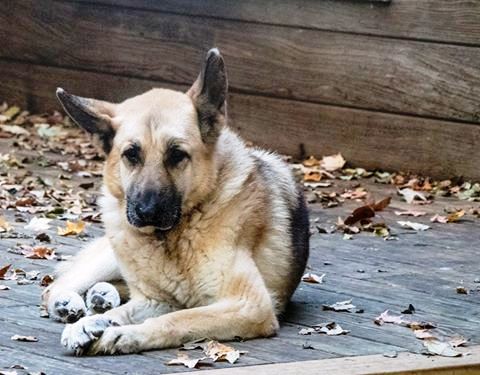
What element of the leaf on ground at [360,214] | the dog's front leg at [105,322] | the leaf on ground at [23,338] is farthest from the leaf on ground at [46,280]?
the leaf on ground at [360,214]

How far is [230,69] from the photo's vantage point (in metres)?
9.60

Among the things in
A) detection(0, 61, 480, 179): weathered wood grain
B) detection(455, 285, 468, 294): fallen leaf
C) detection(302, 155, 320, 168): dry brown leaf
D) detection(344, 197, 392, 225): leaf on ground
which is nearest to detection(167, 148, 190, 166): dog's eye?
detection(455, 285, 468, 294): fallen leaf

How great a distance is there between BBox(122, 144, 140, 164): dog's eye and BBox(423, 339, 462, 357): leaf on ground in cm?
131

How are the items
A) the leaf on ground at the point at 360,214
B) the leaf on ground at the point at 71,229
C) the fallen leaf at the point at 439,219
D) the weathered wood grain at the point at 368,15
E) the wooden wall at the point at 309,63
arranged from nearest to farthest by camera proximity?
the leaf on ground at the point at 71,229 < the leaf on ground at the point at 360,214 < the fallen leaf at the point at 439,219 < the weathered wood grain at the point at 368,15 < the wooden wall at the point at 309,63

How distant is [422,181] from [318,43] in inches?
51.7

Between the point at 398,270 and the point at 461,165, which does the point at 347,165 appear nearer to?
the point at 461,165

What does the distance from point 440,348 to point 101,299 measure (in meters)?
1.41

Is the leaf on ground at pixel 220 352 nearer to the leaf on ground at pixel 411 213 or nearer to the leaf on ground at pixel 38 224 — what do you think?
the leaf on ground at pixel 38 224

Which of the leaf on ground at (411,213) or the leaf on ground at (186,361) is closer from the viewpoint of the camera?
the leaf on ground at (186,361)

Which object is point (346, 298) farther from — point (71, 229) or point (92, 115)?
point (71, 229)

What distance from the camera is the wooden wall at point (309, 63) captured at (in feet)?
28.6

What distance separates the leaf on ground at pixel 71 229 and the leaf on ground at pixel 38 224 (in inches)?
3.8

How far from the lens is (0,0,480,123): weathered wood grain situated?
877cm

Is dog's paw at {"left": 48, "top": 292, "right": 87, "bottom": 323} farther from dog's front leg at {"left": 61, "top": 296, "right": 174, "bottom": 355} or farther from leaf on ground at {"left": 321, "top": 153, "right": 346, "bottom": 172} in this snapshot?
leaf on ground at {"left": 321, "top": 153, "right": 346, "bottom": 172}
